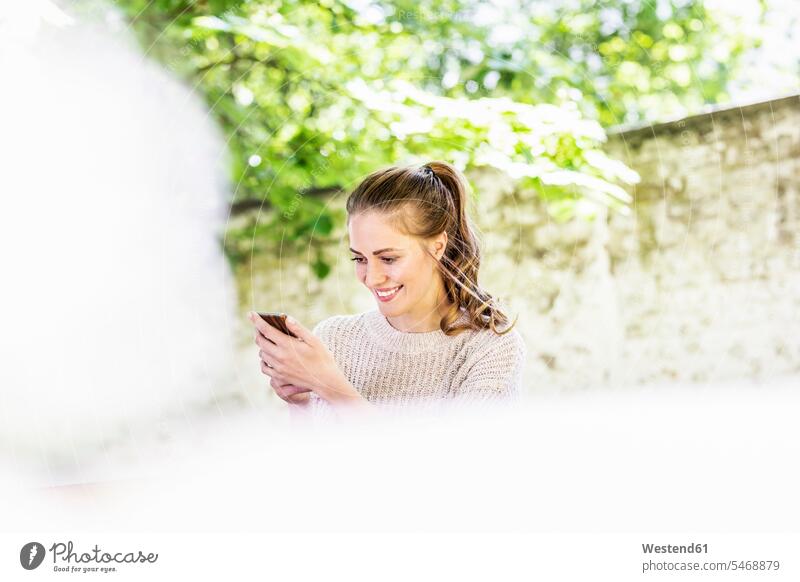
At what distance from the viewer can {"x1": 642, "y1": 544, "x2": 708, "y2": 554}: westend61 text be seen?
0.77 m

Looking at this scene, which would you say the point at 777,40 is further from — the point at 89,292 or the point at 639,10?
the point at 89,292

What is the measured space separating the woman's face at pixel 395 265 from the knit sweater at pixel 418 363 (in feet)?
0.11

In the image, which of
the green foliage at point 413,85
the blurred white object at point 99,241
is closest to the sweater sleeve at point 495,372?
the green foliage at point 413,85

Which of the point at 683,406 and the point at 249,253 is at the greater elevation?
the point at 249,253

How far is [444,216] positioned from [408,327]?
117 mm

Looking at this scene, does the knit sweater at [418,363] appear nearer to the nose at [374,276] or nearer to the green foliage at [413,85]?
the nose at [374,276]

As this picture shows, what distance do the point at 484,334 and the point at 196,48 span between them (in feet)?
1.72

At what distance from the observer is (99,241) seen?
3.58 ft

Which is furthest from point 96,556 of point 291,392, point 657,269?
point 657,269

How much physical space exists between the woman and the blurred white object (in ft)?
0.95

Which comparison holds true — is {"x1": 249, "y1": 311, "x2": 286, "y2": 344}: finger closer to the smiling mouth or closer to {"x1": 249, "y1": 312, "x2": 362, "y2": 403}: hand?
{"x1": 249, "y1": 312, "x2": 362, "y2": 403}: hand

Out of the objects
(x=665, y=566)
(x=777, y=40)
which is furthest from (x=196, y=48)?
(x=665, y=566)

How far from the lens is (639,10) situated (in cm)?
103

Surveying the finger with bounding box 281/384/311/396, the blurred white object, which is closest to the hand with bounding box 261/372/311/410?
the finger with bounding box 281/384/311/396
